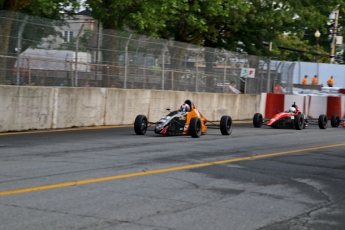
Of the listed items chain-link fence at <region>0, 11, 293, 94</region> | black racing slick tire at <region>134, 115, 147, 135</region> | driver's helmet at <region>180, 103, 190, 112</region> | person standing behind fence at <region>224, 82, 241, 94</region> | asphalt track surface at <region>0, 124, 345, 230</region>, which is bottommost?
asphalt track surface at <region>0, 124, 345, 230</region>

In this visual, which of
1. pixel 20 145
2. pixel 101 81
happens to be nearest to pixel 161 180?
pixel 20 145

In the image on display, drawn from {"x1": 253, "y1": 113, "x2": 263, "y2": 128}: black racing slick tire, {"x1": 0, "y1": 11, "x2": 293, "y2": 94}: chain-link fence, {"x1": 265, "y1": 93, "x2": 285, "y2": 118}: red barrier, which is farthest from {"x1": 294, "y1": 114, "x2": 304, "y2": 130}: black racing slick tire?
{"x1": 265, "y1": 93, "x2": 285, "y2": 118}: red barrier

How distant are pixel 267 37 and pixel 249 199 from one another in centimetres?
2727

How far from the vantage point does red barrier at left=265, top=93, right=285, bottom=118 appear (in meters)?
31.7

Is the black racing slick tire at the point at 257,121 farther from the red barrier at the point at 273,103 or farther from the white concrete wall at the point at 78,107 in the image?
the red barrier at the point at 273,103

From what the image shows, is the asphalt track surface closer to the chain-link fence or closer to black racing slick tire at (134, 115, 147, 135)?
black racing slick tire at (134, 115, 147, 135)

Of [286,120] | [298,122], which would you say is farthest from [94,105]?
[298,122]

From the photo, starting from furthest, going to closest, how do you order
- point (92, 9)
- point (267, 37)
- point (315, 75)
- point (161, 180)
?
point (315, 75) → point (267, 37) → point (92, 9) → point (161, 180)

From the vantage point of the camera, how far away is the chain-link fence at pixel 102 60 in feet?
58.7

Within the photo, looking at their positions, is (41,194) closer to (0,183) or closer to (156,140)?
(0,183)

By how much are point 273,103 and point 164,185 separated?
902 inches

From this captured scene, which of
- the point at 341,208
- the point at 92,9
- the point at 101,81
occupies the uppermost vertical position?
the point at 92,9

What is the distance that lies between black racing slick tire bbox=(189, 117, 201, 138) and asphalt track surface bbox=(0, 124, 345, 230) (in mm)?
1435

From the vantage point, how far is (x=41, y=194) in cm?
830
